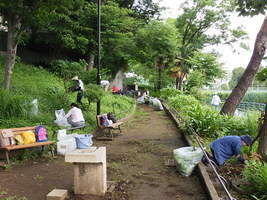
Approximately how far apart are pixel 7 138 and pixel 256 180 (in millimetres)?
5465

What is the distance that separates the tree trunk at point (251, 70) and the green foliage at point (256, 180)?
17.7ft

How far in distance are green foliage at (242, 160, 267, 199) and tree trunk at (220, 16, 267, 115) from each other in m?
5.40

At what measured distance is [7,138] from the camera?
6355 millimetres

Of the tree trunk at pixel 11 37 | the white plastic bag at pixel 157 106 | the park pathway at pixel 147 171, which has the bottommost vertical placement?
the park pathway at pixel 147 171

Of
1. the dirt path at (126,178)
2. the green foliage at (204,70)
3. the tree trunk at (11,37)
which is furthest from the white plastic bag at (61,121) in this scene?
the green foliage at (204,70)

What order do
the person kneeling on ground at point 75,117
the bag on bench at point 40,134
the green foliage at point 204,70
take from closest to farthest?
the bag on bench at point 40,134
the person kneeling on ground at point 75,117
the green foliage at point 204,70

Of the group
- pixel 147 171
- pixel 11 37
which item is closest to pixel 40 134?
pixel 147 171

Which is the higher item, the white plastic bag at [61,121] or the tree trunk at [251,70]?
the tree trunk at [251,70]

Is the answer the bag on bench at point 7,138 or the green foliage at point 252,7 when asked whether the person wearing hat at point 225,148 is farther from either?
the bag on bench at point 7,138

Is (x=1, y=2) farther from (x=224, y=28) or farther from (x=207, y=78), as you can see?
(x=224, y=28)

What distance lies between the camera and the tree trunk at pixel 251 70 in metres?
8.95

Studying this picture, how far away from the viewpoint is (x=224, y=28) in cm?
3216

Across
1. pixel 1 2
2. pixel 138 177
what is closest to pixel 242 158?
pixel 138 177

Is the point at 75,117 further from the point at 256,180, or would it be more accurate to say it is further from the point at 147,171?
the point at 256,180
